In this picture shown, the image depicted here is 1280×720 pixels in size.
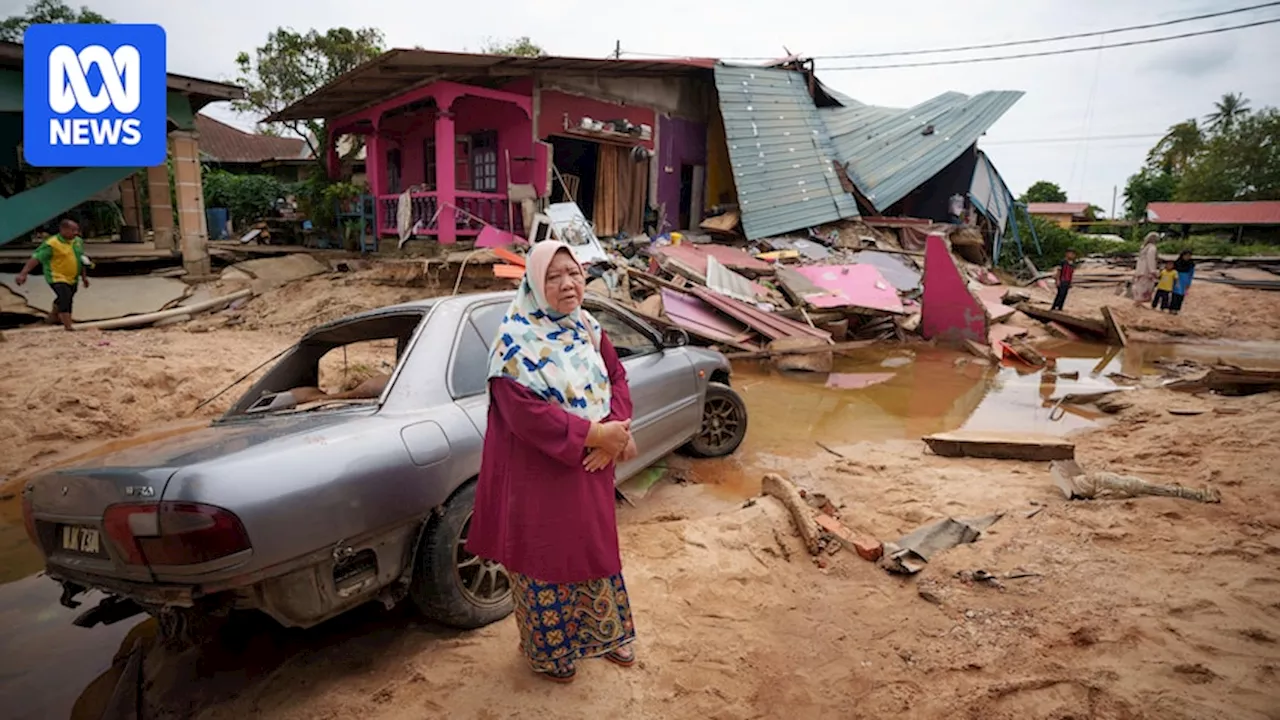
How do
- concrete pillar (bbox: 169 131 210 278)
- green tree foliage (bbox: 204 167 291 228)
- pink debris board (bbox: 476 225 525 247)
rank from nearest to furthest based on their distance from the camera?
pink debris board (bbox: 476 225 525 247), concrete pillar (bbox: 169 131 210 278), green tree foliage (bbox: 204 167 291 228)

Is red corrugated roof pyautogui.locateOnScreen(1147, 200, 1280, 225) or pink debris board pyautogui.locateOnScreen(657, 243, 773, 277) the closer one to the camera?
pink debris board pyautogui.locateOnScreen(657, 243, 773, 277)

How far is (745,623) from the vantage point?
278 centimetres

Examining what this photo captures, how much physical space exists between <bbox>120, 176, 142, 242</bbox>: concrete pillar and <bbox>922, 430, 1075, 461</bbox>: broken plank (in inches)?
757

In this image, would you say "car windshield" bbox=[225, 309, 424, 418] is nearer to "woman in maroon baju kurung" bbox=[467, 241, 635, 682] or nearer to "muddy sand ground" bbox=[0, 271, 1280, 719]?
"muddy sand ground" bbox=[0, 271, 1280, 719]

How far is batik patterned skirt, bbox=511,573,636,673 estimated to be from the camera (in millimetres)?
2186

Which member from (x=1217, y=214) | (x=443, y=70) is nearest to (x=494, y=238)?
(x=443, y=70)

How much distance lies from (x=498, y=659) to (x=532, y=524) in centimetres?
70

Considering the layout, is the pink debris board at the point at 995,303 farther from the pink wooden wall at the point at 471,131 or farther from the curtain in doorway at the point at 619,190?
the pink wooden wall at the point at 471,131

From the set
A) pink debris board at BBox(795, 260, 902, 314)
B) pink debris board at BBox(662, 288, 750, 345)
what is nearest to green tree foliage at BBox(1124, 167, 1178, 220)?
pink debris board at BBox(795, 260, 902, 314)

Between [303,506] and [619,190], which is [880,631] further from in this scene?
[619,190]

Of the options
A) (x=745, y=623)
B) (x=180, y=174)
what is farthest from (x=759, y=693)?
(x=180, y=174)

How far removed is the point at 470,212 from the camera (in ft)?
41.5

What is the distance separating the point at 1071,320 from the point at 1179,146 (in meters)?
55.7

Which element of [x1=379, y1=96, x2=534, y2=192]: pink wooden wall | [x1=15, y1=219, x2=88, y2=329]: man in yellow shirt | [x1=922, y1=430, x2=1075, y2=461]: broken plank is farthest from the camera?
[x1=379, y1=96, x2=534, y2=192]: pink wooden wall
